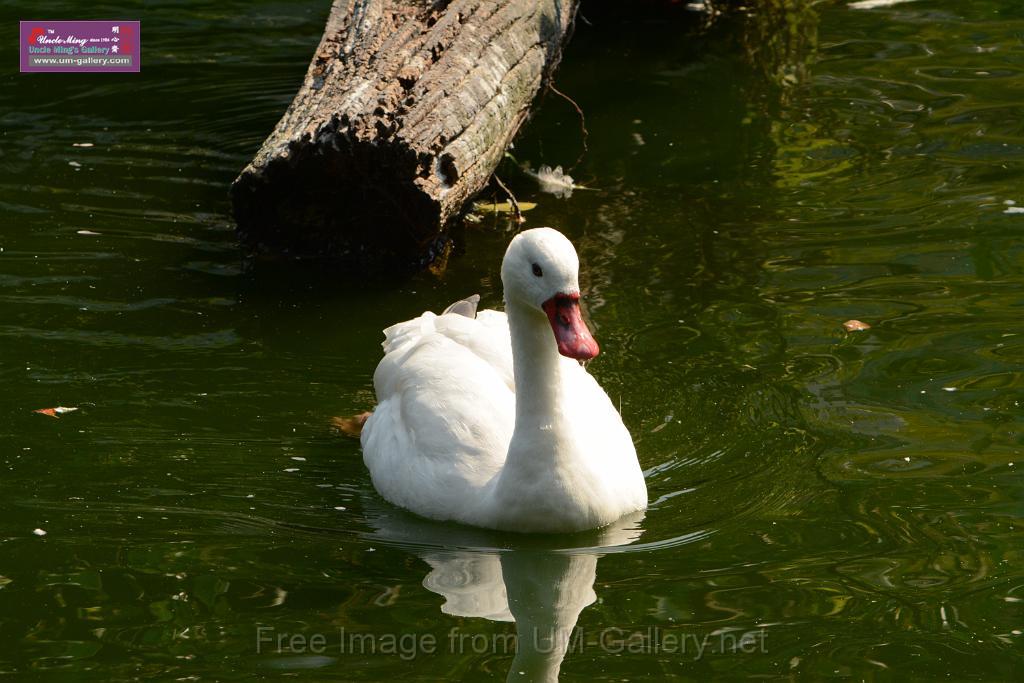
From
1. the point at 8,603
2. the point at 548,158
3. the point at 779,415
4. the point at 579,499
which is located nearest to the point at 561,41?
the point at 548,158

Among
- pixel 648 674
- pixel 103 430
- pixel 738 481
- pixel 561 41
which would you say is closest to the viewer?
pixel 648 674

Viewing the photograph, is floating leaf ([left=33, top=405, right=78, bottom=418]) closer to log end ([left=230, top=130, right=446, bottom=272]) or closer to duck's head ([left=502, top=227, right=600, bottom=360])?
log end ([left=230, top=130, right=446, bottom=272])

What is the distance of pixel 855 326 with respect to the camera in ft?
24.3

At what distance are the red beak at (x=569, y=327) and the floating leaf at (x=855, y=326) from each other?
2.63 meters

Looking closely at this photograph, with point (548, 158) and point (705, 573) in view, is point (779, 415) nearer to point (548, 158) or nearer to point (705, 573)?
point (705, 573)

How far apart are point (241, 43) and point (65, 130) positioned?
8.85 ft

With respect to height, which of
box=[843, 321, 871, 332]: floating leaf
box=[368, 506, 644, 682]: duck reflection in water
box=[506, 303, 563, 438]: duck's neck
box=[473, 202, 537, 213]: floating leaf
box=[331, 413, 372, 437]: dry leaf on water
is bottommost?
box=[331, 413, 372, 437]: dry leaf on water

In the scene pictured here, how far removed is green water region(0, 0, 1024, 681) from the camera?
4.87 metres

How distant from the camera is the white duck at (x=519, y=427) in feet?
17.2

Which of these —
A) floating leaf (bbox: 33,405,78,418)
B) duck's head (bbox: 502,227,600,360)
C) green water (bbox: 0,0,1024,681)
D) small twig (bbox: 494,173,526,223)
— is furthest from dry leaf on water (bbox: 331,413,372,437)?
small twig (bbox: 494,173,526,223)

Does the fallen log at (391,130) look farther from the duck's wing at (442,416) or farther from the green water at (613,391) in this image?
the duck's wing at (442,416)

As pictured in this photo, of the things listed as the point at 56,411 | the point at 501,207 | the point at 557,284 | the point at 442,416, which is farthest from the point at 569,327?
the point at 501,207

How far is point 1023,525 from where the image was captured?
5.48 metres

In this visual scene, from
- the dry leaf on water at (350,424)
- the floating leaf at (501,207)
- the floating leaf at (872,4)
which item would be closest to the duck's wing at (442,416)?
the dry leaf on water at (350,424)
